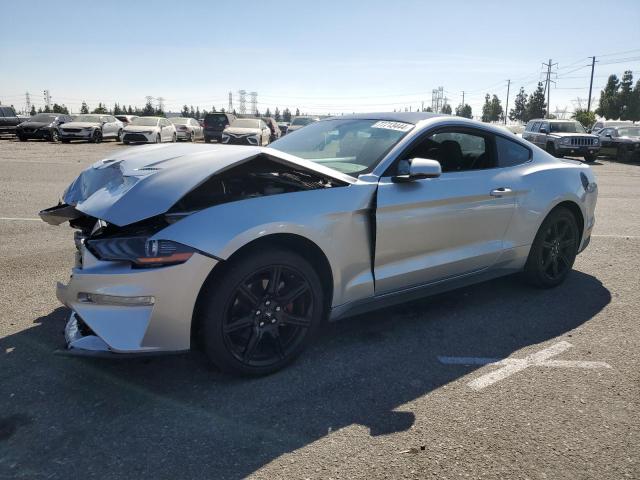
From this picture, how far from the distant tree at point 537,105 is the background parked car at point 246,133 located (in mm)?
80707

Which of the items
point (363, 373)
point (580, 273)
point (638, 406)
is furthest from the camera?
point (580, 273)

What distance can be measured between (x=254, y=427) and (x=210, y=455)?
29cm

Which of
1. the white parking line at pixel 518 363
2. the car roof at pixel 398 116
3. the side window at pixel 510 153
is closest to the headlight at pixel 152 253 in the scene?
the white parking line at pixel 518 363

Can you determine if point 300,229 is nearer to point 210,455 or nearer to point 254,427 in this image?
point 254,427

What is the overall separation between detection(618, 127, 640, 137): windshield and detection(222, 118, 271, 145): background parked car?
17420mm

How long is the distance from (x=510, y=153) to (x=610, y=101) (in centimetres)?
7752

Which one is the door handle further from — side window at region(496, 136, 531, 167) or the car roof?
the car roof

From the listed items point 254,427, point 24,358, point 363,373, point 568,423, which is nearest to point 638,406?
point 568,423

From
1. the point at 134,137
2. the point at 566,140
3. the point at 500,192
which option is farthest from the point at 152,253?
the point at 134,137

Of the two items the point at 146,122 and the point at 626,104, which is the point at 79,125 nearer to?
the point at 146,122

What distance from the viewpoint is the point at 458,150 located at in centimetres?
413

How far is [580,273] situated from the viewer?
210 inches

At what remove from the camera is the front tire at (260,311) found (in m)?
2.80

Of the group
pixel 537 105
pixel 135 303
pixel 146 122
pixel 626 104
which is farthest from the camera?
pixel 537 105
